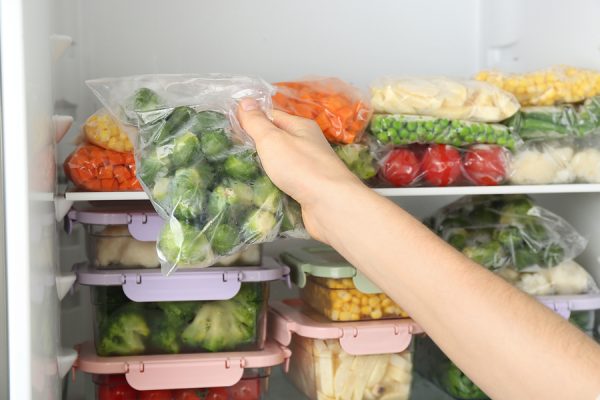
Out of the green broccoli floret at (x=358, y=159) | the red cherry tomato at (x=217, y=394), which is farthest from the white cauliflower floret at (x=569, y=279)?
the red cherry tomato at (x=217, y=394)

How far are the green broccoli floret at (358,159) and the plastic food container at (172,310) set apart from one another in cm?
21

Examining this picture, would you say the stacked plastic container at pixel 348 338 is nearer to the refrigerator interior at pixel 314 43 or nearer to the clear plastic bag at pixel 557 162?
the refrigerator interior at pixel 314 43

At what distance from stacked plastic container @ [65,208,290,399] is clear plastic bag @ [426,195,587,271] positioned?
0.37 metres

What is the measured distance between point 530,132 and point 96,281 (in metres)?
0.78

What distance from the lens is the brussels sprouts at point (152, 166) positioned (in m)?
1.10

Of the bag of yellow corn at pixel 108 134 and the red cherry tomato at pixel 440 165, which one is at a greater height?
the bag of yellow corn at pixel 108 134

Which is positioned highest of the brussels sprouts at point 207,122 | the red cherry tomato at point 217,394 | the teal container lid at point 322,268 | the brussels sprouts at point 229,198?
the brussels sprouts at point 207,122

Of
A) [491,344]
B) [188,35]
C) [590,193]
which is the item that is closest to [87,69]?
[188,35]

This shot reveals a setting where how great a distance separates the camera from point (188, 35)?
5.47ft

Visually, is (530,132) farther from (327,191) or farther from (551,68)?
(327,191)

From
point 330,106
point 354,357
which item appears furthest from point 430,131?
point 354,357

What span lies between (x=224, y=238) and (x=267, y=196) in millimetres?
76

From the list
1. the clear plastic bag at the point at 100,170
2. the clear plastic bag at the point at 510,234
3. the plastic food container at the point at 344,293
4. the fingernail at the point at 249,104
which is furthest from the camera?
the clear plastic bag at the point at 510,234

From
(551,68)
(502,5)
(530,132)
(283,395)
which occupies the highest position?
(502,5)
